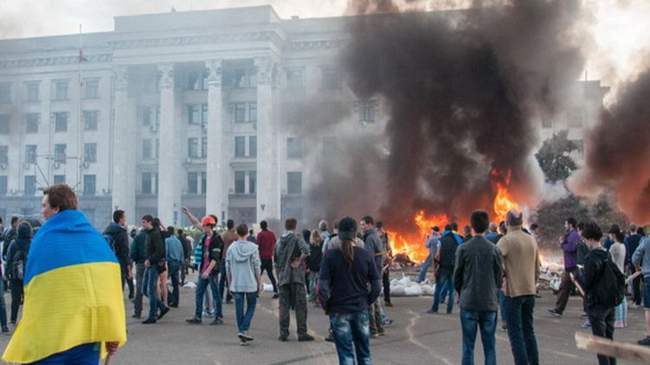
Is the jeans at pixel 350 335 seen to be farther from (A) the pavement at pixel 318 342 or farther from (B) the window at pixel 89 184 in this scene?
(B) the window at pixel 89 184

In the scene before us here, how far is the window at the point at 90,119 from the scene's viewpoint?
62594 millimetres

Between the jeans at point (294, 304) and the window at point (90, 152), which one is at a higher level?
the window at point (90, 152)

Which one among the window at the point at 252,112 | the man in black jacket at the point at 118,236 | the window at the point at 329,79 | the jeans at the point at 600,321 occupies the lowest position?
the jeans at the point at 600,321

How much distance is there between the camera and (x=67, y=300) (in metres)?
3.87

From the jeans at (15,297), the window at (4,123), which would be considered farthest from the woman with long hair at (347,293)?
the window at (4,123)

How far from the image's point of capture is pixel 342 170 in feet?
152

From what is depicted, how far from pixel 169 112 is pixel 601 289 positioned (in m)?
52.6

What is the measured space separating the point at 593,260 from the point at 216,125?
4997cm

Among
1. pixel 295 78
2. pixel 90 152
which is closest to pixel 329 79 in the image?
pixel 295 78

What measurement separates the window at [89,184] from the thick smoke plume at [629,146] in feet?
159

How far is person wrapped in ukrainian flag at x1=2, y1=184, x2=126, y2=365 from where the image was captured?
12.5 ft

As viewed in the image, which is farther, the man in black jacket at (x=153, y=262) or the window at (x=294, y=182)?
the window at (x=294, y=182)

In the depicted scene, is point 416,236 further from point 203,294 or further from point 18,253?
point 18,253

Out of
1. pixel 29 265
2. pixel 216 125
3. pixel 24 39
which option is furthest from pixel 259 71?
pixel 29 265
